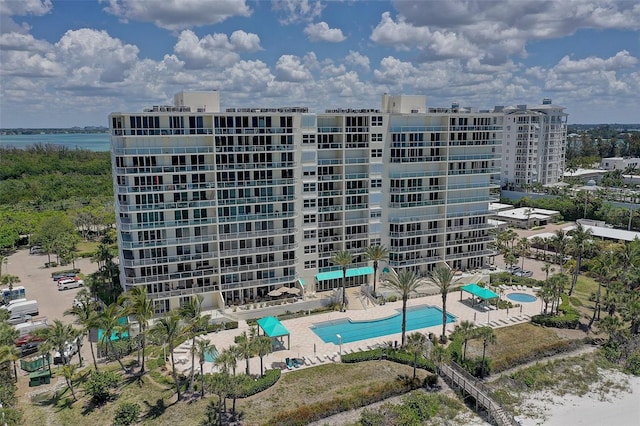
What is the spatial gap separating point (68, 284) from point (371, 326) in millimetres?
45238

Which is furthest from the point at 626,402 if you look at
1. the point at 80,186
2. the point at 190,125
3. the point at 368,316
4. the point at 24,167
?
the point at 24,167

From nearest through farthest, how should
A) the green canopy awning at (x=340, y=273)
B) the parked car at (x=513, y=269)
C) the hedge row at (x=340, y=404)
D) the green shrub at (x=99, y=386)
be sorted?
the hedge row at (x=340, y=404)
the green shrub at (x=99, y=386)
the green canopy awning at (x=340, y=273)
the parked car at (x=513, y=269)

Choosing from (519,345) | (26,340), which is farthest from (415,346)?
(26,340)

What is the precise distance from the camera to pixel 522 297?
62.0 metres

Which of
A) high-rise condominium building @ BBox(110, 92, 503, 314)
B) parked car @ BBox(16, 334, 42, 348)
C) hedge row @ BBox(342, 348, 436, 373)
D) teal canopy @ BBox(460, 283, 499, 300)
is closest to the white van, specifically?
parked car @ BBox(16, 334, 42, 348)

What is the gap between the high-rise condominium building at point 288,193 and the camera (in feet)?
171

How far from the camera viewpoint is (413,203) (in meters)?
64.2

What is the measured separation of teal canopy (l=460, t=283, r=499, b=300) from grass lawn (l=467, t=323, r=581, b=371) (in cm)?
553

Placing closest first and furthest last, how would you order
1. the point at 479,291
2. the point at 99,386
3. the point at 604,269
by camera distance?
the point at 99,386
the point at 604,269
the point at 479,291

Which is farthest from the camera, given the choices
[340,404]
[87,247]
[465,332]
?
[87,247]

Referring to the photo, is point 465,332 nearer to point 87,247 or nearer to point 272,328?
point 272,328

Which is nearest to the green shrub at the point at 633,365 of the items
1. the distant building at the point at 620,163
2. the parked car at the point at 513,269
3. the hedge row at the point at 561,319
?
the hedge row at the point at 561,319

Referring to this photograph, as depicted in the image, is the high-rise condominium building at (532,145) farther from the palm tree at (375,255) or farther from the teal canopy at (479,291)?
the palm tree at (375,255)

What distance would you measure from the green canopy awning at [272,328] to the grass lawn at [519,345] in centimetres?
1863
